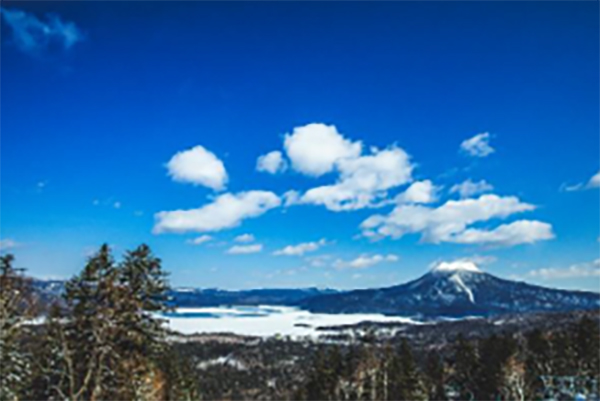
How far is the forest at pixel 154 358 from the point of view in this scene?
2144cm

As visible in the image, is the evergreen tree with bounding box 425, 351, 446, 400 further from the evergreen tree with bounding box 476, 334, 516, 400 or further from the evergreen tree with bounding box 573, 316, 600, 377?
the evergreen tree with bounding box 573, 316, 600, 377

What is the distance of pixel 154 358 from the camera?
30.9 meters

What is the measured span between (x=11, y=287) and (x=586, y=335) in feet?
195

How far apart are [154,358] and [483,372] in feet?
155

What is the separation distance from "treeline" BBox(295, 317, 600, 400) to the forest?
0.47 ft

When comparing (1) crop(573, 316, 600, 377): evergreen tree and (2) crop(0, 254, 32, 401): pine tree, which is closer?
(2) crop(0, 254, 32, 401): pine tree

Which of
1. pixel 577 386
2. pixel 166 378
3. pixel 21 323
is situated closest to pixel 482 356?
pixel 577 386

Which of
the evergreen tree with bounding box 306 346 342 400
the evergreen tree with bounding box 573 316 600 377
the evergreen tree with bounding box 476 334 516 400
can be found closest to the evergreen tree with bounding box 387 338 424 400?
the evergreen tree with bounding box 306 346 342 400

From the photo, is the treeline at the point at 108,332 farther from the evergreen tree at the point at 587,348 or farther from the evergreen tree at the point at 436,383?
the evergreen tree at the point at 436,383

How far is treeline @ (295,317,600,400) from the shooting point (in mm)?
61531

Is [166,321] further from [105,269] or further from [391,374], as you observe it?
[391,374]

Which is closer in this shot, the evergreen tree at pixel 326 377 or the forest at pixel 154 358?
the forest at pixel 154 358

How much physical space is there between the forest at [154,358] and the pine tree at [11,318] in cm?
6

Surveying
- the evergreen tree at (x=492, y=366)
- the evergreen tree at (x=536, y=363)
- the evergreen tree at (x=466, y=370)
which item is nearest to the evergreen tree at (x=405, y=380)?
A: the evergreen tree at (x=492, y=366)
